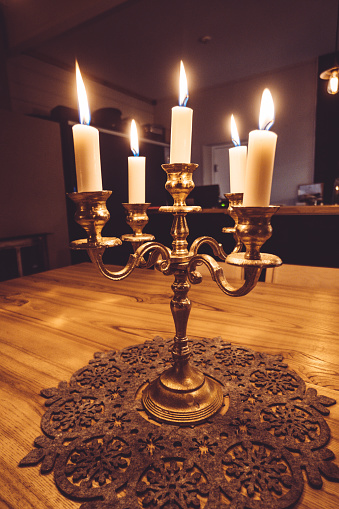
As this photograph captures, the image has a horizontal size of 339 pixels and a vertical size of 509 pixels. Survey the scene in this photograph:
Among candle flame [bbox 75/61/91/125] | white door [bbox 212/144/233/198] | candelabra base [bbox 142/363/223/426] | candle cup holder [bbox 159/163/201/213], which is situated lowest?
candelabra base [bbox 142/363/223/426]

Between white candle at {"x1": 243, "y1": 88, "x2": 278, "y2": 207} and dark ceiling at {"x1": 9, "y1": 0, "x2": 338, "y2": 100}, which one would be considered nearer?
white candle at {"x1": 243, "y1": 88, "x2": 278, "y2": 207}

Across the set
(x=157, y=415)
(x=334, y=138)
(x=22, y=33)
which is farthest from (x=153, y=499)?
(x=334, y=138)

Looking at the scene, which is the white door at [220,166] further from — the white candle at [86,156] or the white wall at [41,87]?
the white candle at [86,156]

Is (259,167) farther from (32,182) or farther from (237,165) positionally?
(32,182)

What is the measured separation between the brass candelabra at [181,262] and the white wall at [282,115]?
5365mm

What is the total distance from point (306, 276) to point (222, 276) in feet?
3.78

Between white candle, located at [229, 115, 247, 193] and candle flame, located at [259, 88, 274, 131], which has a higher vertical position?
candle flame, located at [259, 88, 274, 131]

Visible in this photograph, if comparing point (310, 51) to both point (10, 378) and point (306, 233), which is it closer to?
point (306, 233)

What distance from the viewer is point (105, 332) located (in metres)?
0.94

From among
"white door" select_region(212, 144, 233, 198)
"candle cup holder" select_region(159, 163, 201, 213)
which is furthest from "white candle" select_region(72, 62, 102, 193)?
"white door" select_region(212, 144, 233, 198)

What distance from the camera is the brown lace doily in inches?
16.2

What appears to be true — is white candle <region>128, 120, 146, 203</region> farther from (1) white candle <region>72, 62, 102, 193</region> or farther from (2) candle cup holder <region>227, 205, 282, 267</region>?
(2) candle cup holder <region>227, 205, 282, 267</region>

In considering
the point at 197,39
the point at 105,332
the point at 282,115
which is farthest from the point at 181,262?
the point at 282,115

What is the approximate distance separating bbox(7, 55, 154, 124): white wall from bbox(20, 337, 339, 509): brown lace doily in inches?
187
